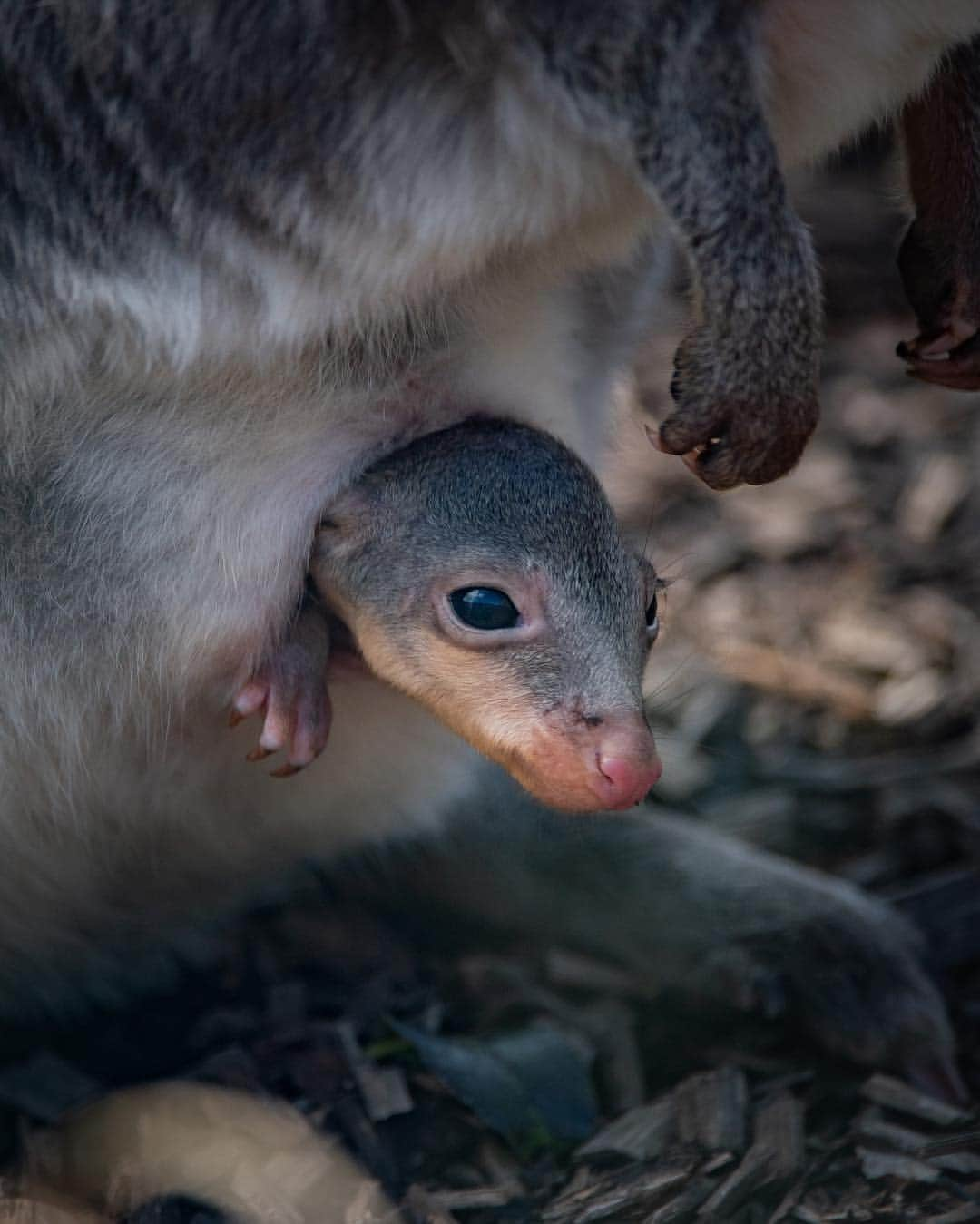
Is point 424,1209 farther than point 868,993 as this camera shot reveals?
No

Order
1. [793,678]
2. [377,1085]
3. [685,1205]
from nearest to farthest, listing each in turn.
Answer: [685,1205] < [377,1085] < [793,678]

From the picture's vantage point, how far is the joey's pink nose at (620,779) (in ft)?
7.82

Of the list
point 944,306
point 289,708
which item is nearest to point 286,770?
point 289,708

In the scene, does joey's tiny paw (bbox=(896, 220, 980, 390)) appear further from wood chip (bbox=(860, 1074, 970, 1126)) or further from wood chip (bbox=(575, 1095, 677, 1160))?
wood chip (bbox=(575, 1095, 677, 1160))

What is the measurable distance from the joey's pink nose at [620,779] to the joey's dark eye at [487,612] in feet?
0.80

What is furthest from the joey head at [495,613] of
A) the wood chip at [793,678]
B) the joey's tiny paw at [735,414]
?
the wood chip at [793,678]

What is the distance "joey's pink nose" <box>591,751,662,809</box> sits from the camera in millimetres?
2383

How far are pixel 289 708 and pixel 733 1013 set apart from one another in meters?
1.02

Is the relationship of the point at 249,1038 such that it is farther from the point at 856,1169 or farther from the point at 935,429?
the point at 935,429

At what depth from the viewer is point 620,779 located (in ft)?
7.82

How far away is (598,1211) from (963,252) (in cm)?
155

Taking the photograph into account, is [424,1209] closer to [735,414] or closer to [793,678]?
[735,414]

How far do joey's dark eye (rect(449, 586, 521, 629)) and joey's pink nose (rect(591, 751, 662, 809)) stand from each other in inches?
9.6

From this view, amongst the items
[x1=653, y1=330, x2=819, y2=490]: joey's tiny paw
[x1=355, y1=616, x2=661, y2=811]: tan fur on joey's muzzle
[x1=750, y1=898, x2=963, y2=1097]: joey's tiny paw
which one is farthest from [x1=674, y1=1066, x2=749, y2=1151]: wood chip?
[x1=653, y1=330, x2=819, y2=490]: joey's tiny paw
